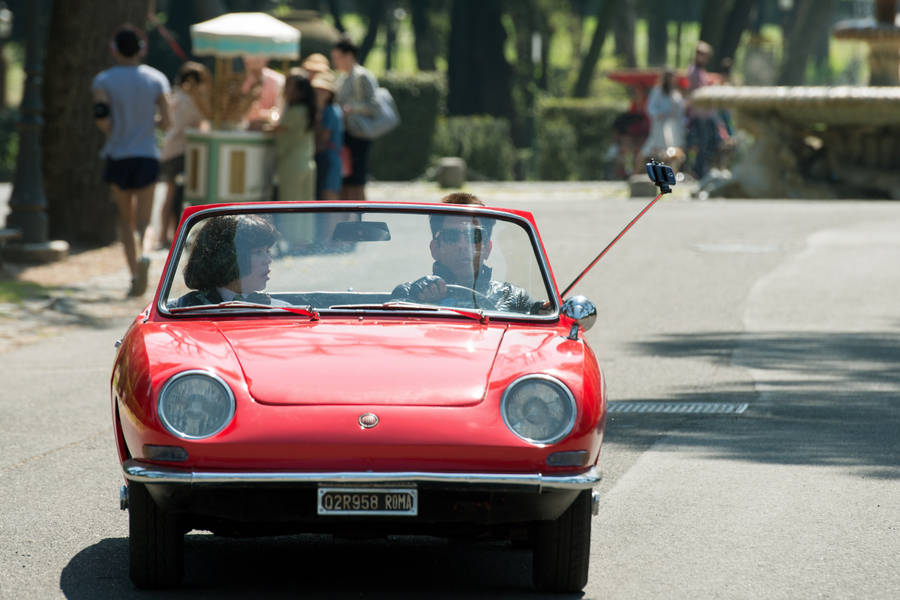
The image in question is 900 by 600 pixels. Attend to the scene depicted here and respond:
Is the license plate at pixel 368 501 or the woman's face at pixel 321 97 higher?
the woman's face at pixel 321 97

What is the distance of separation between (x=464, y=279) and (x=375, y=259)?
1.10ft

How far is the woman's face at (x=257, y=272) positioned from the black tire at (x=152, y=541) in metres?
1.06

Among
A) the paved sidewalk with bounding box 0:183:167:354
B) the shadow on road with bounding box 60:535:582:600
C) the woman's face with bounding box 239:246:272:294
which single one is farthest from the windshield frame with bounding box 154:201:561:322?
the paved sidewalk with bounding box 0:183:167:354

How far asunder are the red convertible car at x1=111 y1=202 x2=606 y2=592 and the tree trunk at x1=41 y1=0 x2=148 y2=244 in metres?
11.1

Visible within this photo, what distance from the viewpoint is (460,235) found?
6168 mm

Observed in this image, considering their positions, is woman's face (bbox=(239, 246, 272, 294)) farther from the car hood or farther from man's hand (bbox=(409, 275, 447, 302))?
man's hand (bbox=(409, 275, 447, 302))

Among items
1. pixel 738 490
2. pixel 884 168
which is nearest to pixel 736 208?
pixel 884 168

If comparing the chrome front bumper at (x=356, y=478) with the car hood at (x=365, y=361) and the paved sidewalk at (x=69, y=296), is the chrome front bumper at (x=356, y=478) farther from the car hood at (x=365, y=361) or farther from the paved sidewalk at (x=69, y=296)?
the paved sidewalk at (x=69, y=296)

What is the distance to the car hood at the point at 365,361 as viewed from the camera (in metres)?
5.20

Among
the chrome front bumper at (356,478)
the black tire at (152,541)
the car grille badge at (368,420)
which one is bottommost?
the black tire at (152,541)

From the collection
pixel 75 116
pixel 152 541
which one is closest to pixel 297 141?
pixel 75 116

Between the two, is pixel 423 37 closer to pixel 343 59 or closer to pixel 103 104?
pixel 343 59

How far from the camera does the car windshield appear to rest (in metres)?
6.06

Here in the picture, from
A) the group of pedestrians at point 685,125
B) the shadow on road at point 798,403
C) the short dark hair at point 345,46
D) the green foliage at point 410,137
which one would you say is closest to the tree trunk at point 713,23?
the group of pedestrians at point 685,125
